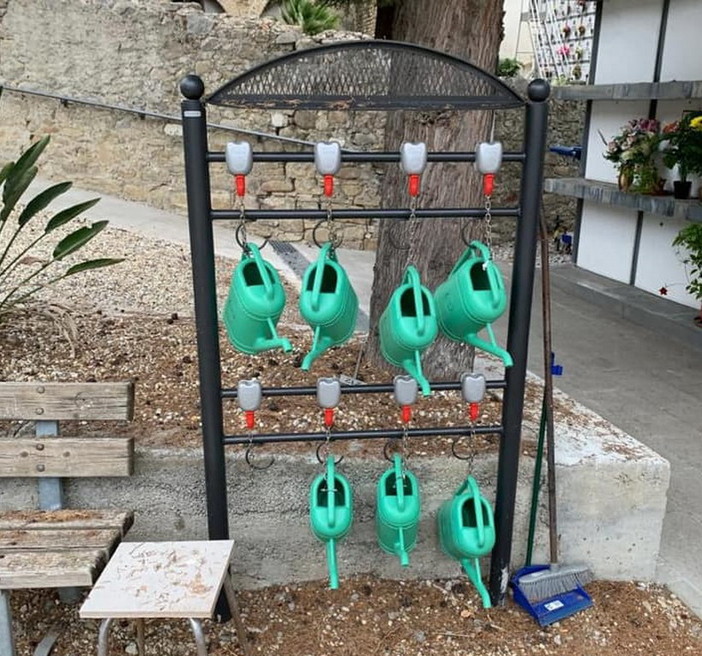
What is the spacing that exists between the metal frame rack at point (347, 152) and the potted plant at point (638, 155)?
14.5 ft

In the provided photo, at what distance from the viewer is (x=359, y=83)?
1.85 metres

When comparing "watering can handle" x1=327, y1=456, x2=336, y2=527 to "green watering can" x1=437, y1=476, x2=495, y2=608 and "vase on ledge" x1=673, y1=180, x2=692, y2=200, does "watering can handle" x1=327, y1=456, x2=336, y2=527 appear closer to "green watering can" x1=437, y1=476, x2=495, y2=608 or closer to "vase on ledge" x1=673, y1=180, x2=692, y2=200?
"green watering can" x1=437, y1=476, x2=495, y2=608

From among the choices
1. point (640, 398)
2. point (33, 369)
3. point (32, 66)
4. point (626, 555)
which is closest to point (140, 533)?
point (33, 369)

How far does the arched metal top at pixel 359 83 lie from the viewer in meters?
1.81

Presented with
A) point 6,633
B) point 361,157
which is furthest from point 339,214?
point 6,633

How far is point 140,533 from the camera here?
228cm

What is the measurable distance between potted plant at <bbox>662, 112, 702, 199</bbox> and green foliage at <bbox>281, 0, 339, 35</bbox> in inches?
168

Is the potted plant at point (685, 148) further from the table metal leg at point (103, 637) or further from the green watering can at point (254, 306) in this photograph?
the table metal leg at point (103, 637)

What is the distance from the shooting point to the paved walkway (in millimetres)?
2852

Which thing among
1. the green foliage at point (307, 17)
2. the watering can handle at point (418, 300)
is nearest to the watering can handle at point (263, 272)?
the watering can handle at point (418, 300)

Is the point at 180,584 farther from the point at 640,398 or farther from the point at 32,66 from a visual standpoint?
the point at 32,66

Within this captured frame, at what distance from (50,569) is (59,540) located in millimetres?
152

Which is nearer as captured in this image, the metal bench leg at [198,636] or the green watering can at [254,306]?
the metal bench leg at [198,636]

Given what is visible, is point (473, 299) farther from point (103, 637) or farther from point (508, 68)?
point (508, 68)
